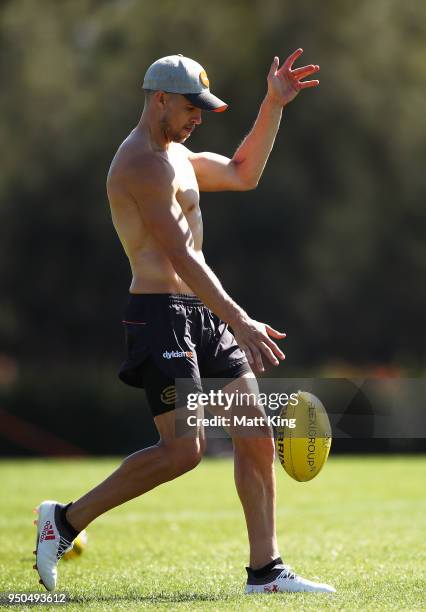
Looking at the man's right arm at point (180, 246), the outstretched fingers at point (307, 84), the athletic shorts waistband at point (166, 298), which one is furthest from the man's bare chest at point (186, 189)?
the outstretched fingers at point (307, 84)

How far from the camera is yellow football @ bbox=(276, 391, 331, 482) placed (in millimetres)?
5891

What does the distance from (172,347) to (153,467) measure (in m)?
0.57

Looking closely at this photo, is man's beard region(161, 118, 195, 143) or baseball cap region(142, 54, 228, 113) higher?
baseball cap region(142, 54, 228, 113)

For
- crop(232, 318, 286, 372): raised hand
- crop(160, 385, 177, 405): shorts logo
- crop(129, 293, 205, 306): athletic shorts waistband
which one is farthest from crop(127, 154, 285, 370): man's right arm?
crop(160, 385, 177, 405): shorts logo

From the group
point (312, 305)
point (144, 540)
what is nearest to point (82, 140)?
point (312, 305)

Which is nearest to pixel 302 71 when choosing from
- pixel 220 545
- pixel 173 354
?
pixel 173 354

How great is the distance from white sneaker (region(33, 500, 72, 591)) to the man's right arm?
50.3 inches

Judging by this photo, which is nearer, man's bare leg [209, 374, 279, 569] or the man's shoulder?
the man's shoulder

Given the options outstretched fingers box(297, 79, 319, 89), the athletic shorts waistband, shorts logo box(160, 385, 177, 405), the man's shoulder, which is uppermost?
outstretched fingers box(297, 79, 319, 89)

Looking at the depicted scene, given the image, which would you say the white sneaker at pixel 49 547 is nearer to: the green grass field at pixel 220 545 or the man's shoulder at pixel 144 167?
the green grass field at pixel 220 545

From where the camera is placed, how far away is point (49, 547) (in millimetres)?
5844

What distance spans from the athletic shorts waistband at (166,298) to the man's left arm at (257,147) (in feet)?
2.75

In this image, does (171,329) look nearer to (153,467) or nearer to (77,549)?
(153,467)

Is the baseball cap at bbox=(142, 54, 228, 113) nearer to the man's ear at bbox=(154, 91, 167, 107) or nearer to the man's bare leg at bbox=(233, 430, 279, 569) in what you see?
the man's ear at bbox=(154, 91, 167, 107)
